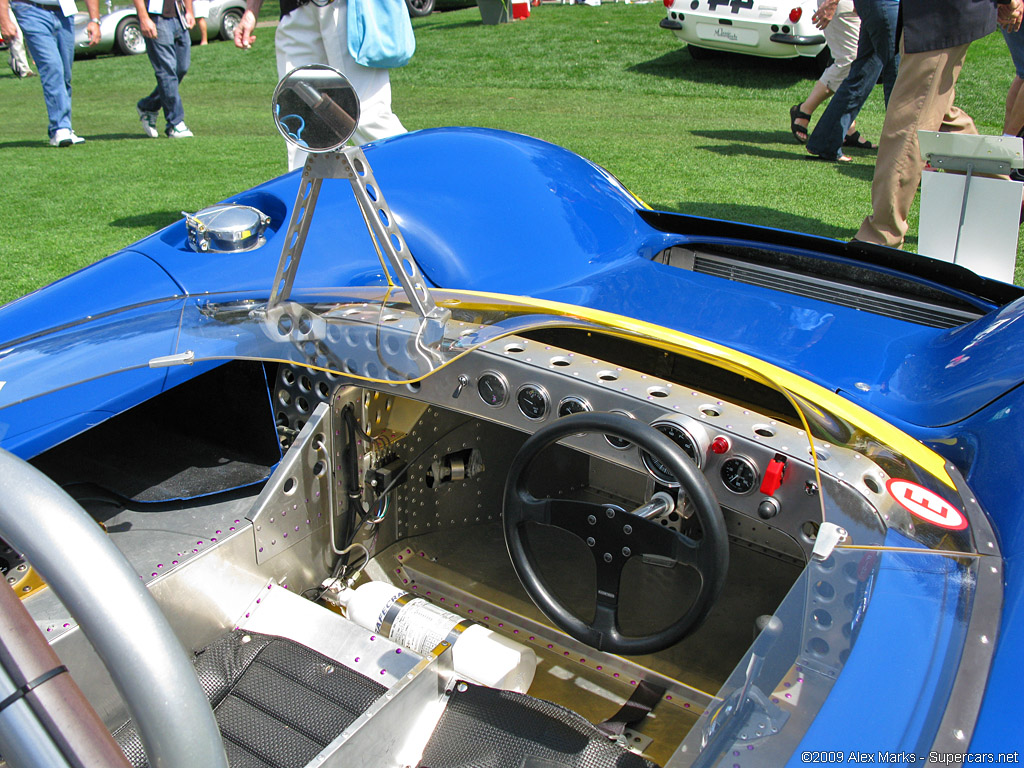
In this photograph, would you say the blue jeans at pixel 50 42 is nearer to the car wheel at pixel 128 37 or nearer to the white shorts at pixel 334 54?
the white shorts at pixel 334 54

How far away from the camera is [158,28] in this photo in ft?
26.4

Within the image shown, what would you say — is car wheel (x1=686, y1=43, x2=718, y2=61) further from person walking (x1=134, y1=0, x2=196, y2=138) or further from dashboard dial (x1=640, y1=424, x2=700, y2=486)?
dashboard dial (x1=640, y1=424, x2=700, y2=486)

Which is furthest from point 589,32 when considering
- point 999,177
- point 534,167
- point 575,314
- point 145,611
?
point 145,611

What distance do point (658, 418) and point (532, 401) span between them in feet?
0.81

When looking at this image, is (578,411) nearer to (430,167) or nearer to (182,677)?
(182,677)

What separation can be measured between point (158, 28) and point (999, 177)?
7416 millimetres

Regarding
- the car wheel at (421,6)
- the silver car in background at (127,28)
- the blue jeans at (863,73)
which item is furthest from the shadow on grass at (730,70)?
the silver car in background at (127,28)

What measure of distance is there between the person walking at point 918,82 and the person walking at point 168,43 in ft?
21.3

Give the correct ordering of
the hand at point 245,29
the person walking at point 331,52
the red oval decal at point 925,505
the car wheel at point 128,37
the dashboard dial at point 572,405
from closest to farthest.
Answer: the red oval decal at point 925,505, the dashboard dial at point 572,405, the person walking at point 331,52, the hand at point 245,29, the car wheel at point 128,37

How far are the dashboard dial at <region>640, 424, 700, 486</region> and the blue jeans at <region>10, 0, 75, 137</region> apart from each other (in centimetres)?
843

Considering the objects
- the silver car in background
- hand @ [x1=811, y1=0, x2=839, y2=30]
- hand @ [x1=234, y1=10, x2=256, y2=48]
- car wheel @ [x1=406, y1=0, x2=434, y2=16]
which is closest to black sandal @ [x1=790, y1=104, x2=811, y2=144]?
hand @ [x1=811, y1=0, x2=839, y2=30]

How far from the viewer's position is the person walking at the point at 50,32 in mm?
7671

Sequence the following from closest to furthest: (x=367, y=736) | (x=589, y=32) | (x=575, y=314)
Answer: (x=367, y=736), (x=575, y=314), (x=589, y=32)

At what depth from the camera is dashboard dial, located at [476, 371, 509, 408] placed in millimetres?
1604
